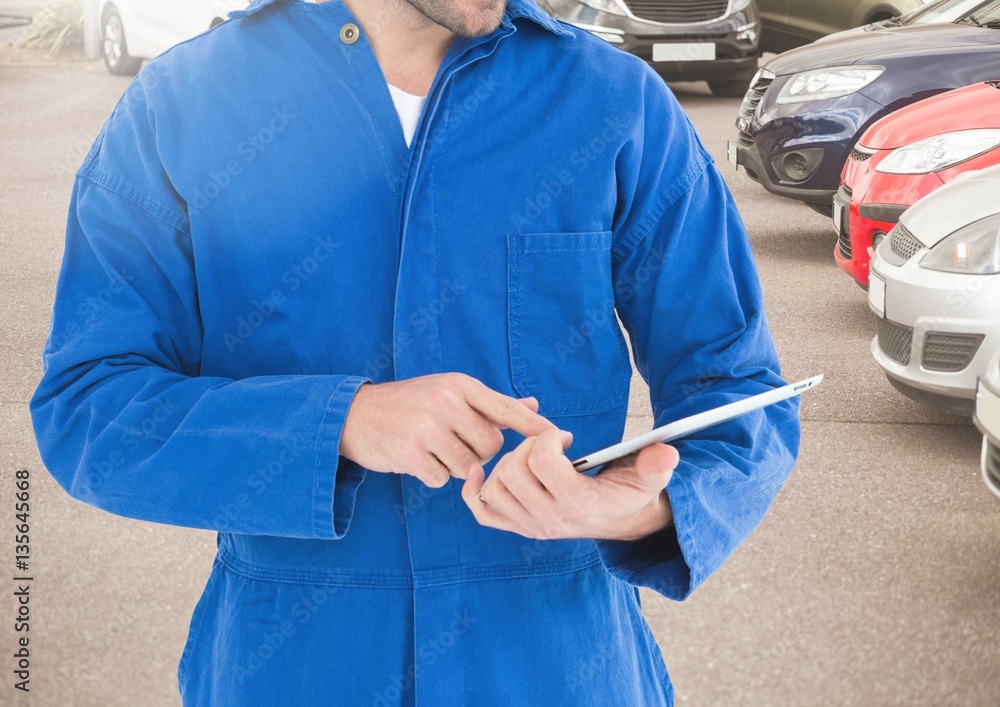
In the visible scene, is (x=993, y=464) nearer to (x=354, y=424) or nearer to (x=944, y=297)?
(x=944, y=297)

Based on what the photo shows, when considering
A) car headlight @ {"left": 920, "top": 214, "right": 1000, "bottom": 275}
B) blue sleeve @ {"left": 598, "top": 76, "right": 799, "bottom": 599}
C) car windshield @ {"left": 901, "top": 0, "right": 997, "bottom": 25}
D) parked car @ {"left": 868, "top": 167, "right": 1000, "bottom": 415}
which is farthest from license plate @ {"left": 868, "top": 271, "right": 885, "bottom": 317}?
car windshield @ {"left": 901, "top": 0, "right": 997, "bottom": 25}

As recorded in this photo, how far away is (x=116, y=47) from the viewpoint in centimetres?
836

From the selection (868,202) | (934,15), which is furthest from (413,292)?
(934,15)

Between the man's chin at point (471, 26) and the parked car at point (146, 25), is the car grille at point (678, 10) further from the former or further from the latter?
the man's chin at point (471, 26)

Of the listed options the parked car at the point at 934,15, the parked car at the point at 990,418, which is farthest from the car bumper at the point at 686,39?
the parked car at the point at 990,418

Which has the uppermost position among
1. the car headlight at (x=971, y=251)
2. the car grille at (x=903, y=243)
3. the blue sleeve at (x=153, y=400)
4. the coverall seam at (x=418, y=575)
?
the blue sleeve at (x=153, y=400)

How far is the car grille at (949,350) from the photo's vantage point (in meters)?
3.01

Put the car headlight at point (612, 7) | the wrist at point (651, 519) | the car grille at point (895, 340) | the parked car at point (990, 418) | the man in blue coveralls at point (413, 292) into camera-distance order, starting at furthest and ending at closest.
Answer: the car headlight at point (612, 7) < the car grille at point (895, 340) < the parked car at point (990, 418) < the man in blue coveralls at point (413, 292) < the wrist at point (651, 519)

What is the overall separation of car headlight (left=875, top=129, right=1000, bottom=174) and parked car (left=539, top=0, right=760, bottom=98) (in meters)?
4.39

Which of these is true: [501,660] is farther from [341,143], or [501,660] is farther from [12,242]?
[12,242]

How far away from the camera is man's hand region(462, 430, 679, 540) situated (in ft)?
2.38

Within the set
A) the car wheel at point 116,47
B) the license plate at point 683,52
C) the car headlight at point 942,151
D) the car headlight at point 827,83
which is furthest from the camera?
the license plate at point 683,52
